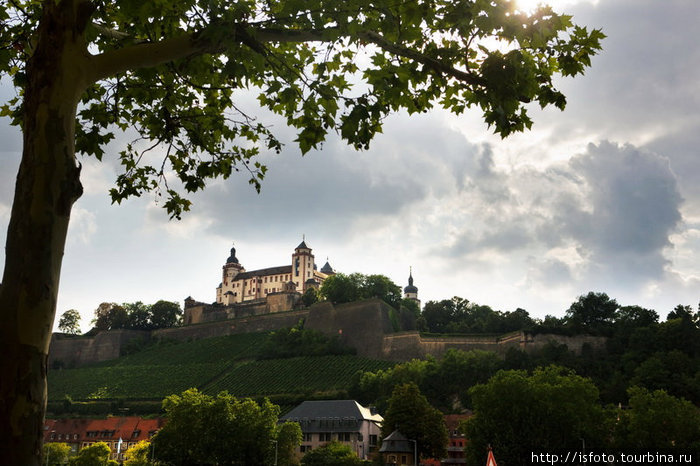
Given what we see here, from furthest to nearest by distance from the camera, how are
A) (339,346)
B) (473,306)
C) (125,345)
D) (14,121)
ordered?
(125,345) < (473,306) < (339,346) < (14,121)

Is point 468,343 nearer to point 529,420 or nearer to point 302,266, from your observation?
point 529,420

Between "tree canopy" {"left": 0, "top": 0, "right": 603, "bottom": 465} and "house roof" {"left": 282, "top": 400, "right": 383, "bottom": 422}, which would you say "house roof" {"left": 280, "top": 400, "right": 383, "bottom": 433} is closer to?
"house roof" {"left": 282, "top": 400, "right": 383, "bottom": 422}

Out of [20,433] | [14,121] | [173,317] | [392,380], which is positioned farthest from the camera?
[173,317]

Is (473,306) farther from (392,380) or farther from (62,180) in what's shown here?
(62,180)

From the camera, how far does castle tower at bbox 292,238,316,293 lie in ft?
473

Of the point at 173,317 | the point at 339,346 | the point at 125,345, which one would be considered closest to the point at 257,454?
the point at 339,346

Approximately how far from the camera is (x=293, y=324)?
4557 inches

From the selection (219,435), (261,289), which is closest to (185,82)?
(219,435)

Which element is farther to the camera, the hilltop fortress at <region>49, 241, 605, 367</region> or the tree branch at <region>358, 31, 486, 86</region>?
the hilltop fortress at <region>49, 241, 605, 367</region>

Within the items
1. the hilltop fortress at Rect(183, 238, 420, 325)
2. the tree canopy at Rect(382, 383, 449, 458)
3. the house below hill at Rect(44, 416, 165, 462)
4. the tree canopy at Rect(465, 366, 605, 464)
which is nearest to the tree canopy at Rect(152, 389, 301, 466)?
the tree canopy at Rect(382, 383, 449, 458)

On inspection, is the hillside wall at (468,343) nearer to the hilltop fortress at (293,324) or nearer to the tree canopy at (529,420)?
the hilltop fortress at (293,324)

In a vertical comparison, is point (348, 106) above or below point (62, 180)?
above

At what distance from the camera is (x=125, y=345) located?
128 metres

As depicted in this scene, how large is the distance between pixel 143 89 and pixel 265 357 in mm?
97105
